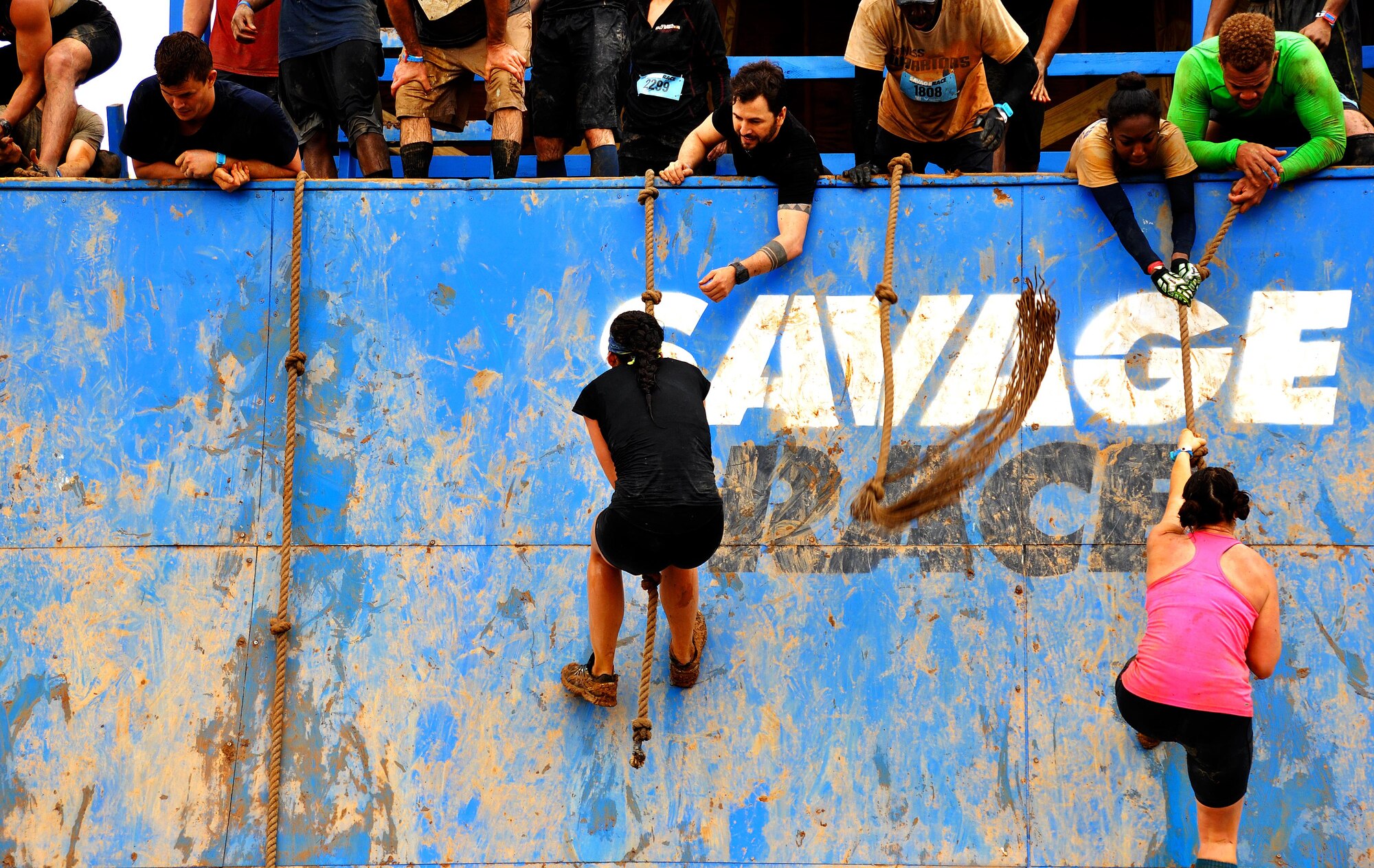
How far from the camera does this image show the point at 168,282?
4.97m

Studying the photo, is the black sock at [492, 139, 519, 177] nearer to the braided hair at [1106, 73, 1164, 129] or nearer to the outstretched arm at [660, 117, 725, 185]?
the outstretched arm at [660, 117, 725, 185]

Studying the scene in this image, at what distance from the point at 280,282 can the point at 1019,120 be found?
3.56m

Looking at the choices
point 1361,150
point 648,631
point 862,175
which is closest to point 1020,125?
point 862,175

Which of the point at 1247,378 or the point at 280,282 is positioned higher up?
→ the point at 280,282

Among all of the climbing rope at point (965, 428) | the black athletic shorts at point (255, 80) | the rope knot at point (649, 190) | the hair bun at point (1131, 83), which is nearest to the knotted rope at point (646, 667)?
the climbing rope at point (965, 428)

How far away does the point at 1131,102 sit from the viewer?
4.57 meters

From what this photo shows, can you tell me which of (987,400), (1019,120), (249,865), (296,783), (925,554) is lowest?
(249,865)

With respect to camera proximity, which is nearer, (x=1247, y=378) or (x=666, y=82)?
(x=1247, y=378)

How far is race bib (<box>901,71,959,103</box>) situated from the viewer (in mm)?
5141

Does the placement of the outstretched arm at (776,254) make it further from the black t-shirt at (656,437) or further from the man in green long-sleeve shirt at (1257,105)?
the man in green long-sleeve shirt at (1257,105)

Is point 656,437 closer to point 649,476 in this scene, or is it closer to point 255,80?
point 649,476

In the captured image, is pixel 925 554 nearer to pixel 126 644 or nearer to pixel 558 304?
pixel 558 304

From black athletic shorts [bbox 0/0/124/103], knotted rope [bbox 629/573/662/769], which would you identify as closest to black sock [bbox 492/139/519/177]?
black athletic shorts [bbox 0/0/124/103]

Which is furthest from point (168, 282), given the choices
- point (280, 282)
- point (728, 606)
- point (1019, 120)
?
point (1019, 120)
